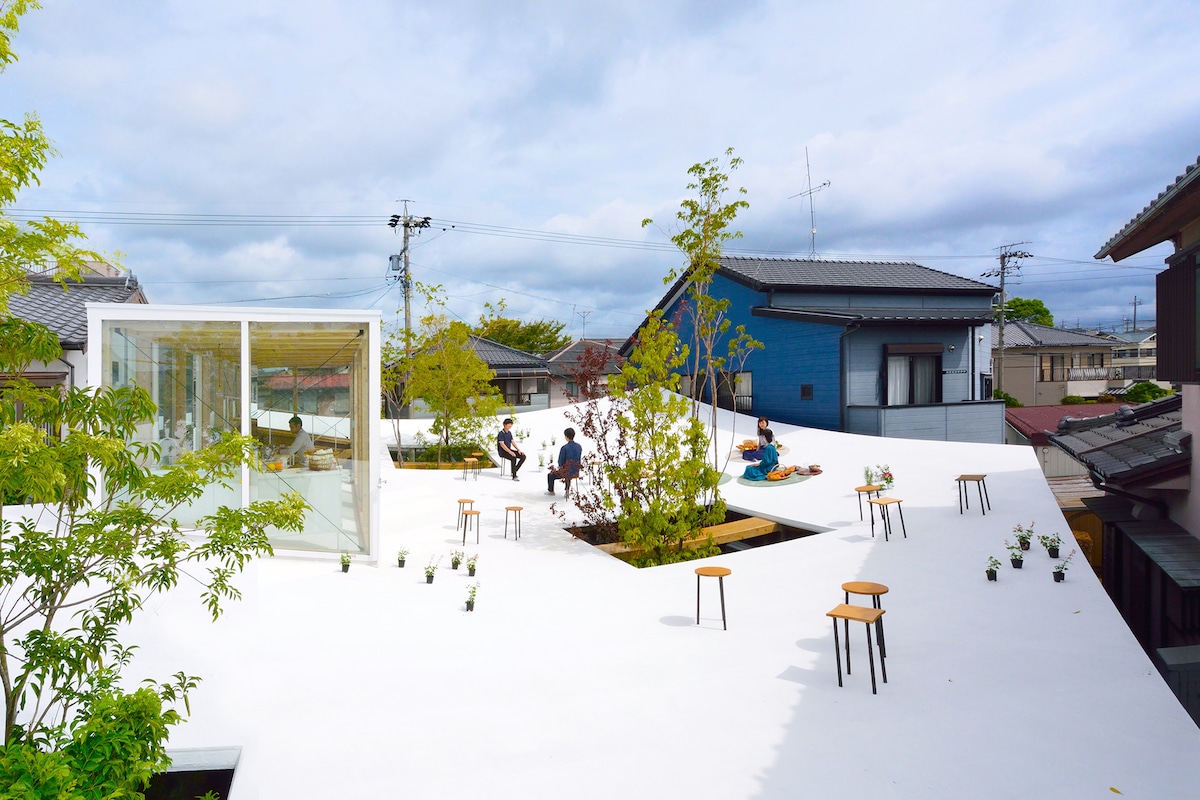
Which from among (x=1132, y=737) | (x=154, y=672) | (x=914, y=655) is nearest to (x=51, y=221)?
(x=154, y=672)

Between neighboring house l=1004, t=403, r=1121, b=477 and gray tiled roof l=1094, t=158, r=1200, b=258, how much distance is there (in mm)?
9922

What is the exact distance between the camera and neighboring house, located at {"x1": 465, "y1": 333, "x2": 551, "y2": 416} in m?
30.8

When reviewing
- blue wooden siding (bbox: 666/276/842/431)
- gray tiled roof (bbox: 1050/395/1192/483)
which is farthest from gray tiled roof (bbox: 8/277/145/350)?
blue wooden siding (bbox: 666/276/842/431)

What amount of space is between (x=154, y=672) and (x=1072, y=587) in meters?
7.86

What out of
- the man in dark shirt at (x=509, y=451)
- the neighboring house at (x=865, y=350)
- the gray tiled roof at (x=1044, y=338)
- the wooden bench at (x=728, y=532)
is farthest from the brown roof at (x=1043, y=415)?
the man in dark shirt at (x=509, y=451)

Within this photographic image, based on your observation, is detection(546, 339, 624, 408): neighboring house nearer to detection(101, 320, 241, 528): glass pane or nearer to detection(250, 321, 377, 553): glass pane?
detection(250, 321, 377, 553): glass pane

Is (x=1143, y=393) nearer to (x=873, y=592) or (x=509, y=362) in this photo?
(x=509, y=362)

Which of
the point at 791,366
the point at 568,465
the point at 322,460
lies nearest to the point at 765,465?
the point at 568,465

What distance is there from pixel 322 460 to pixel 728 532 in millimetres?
5321

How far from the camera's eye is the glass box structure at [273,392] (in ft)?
24.0

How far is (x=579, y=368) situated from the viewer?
3344 cm

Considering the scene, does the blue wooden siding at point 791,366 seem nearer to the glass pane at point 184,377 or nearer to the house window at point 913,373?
the house window at point 913,373

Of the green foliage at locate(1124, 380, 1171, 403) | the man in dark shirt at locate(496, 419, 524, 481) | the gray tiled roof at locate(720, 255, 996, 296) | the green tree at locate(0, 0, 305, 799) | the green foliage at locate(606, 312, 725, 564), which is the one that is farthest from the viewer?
the green foliage at locate(1124, 380, 1171, 403)

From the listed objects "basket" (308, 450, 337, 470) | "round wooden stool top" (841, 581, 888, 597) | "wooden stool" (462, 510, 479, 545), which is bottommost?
"wooden stool" (462, 510, 479, 545)
